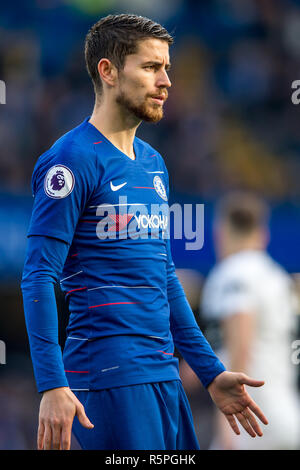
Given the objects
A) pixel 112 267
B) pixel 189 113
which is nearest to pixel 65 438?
pixel 112 267

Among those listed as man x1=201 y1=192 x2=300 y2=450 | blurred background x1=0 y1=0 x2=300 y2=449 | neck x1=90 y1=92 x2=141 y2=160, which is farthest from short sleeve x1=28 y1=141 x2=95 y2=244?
blurred background x1=0 y1=0 x2=300 y2=449

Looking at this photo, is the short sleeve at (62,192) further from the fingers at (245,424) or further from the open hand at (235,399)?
the fingers at (245,424)

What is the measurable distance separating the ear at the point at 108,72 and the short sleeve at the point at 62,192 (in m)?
0.30

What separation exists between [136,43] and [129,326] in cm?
92

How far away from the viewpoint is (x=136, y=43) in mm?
2451

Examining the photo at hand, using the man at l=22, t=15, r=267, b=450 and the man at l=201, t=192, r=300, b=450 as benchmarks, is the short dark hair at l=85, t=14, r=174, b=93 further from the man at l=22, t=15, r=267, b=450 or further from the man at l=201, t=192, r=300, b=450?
the man at l=201, t=192, r=300, b=450

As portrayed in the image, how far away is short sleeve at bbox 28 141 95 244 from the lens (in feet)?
7.41

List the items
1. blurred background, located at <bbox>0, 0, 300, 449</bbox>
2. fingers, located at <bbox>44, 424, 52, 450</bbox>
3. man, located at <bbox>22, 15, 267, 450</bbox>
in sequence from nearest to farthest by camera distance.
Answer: fingers, located at <bbox>44, 424, 52, 450</bbox>, man, located at <bbox>22, 15, 267, 450</bbox>, blurred background, located at <bbox>0, 0, 300, 449</bbox>

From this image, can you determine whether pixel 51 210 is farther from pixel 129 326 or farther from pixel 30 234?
pixel 129 326

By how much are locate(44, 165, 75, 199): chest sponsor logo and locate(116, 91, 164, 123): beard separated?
330 mm

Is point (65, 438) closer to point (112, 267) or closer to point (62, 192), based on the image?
point (112, 267)

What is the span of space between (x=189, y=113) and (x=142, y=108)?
24.0 ft

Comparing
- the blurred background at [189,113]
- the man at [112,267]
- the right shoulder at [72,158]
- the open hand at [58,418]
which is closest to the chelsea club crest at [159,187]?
the man at [112,267]
